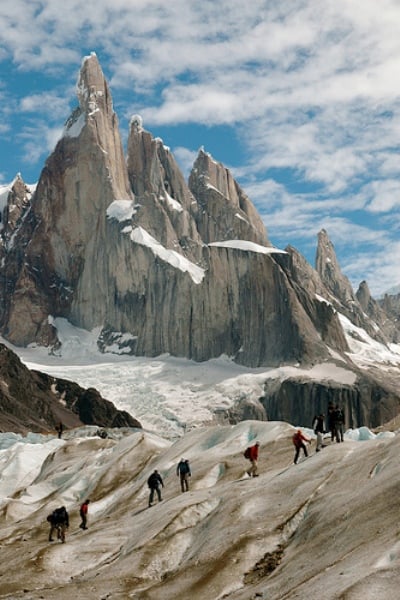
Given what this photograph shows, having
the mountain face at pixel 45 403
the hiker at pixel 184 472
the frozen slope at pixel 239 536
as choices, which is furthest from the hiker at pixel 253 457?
the mountain face at pixel 45 403

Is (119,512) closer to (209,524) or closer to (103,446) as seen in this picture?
(209,524)

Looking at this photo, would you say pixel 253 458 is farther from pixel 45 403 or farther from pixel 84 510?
pixel 45 403

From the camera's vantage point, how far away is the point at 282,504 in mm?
32562

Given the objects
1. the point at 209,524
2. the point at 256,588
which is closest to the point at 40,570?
the point at 209,524

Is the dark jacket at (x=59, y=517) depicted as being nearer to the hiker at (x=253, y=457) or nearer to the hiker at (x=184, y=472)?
the hiker at (x=184, y=472)

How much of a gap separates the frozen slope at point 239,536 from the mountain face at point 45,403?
384 ft

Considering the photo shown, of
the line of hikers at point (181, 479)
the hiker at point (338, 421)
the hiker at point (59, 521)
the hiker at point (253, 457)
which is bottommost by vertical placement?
the hiker at point (59, 521)

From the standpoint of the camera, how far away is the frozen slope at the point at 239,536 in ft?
80.6

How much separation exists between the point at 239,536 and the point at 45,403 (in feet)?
509

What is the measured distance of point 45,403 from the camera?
182m

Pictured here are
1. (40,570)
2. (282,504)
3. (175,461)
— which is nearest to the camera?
(282,504)

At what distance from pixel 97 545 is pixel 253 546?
35.2 feet

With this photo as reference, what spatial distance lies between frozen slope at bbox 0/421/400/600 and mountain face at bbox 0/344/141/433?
117161 millimetres

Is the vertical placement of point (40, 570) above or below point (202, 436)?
below
